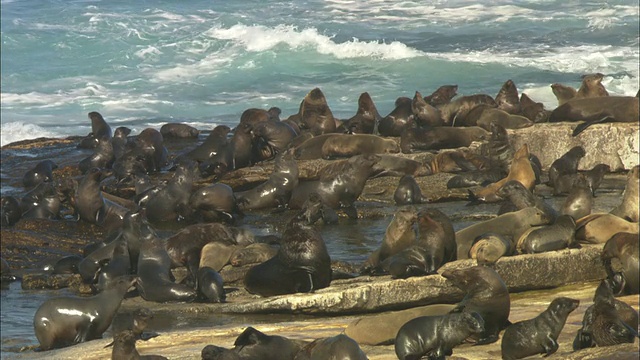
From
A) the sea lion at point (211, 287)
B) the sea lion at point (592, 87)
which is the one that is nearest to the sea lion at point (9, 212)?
the sea lion at point (211, 287)

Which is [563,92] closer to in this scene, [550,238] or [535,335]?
[550,238]

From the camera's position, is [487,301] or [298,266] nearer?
[487,301]

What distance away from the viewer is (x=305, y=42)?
38.3 metres

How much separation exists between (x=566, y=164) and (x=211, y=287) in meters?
5.43

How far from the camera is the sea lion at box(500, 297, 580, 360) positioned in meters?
7.02

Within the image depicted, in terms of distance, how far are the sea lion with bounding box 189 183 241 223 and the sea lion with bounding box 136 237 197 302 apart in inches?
88.6

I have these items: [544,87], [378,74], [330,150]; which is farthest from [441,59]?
[330,150]

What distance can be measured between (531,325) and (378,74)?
2799cm

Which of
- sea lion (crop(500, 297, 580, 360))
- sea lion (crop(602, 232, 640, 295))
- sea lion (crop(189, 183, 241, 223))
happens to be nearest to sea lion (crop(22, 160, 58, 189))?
sea lion (crop(189, 183, 241, 223))

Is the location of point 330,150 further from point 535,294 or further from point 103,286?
point 535,294

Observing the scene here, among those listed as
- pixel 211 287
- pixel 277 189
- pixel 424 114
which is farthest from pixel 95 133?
pixel 211 287

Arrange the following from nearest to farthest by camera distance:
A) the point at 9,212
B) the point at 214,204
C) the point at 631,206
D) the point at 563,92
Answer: the point at 631,206
the point at 214,204
the point at 9,212
the point at 563,92

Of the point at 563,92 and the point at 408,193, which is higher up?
the point at 563,92

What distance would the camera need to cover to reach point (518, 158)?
13.3 metres
